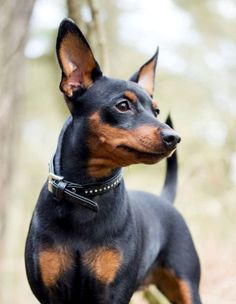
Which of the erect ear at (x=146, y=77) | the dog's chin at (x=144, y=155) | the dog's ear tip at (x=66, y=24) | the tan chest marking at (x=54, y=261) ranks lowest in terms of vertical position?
the tan chest marking at (x=54, y=261)

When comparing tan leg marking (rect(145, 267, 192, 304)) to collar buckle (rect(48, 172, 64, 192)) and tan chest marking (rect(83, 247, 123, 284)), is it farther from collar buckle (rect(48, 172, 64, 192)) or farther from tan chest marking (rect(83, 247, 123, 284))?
collar buckle (rect(48, 172, 64, 192))

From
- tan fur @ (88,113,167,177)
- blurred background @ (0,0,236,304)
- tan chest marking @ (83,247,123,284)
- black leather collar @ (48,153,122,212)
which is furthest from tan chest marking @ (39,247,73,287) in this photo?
blurred background @ (0,0,236,304)

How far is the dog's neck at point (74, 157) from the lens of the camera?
4695mm

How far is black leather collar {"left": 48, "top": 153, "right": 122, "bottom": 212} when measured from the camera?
468 centimetres

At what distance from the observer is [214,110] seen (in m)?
11.9

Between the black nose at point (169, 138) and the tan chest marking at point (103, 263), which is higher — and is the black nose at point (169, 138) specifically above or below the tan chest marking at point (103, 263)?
above

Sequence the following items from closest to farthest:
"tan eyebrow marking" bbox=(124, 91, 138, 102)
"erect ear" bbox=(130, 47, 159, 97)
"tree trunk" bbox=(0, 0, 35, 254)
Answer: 1. "tan eyebrow marking" bbox=(124, 91, 138, 102)
2. "erect ear" bbox=(130, 47, 159, 97)
3. "tree trunk" bbox=(0, 0, 35, 254)

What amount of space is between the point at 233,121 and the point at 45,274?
7.27 meters

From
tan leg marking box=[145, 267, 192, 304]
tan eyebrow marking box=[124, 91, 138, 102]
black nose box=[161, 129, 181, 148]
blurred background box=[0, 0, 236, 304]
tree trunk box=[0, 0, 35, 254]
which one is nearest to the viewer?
black nose box=[161, 129, 181, 148]

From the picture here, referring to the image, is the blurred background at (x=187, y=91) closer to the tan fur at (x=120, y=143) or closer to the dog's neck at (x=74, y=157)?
the dog's neck at (x=74, y=157)

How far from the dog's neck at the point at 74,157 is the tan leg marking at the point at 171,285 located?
1.45 m

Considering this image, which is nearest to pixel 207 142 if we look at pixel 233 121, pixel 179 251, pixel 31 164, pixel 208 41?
pixel 233 121

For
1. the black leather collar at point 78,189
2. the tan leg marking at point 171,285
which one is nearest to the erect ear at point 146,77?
the black leather collar at point 78,189

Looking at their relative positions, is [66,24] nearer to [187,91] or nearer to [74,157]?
[74,157]
